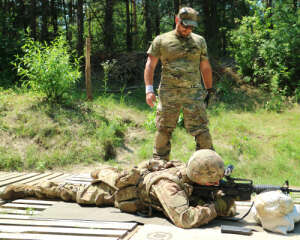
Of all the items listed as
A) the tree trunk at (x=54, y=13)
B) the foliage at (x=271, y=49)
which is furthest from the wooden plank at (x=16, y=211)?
the tree trunk at (x=54, y=13)

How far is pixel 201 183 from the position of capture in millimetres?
2811

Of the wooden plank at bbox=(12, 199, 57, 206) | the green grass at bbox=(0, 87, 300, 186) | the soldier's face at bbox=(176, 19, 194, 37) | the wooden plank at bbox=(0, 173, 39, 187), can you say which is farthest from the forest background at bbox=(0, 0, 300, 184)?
the soldier's face at bbox=(176, 19, 194, 37)

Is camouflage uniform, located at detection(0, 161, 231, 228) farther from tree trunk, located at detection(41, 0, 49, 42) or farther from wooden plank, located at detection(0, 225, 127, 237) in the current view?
tree trunk, located at detection(41, 0, 49, 42)

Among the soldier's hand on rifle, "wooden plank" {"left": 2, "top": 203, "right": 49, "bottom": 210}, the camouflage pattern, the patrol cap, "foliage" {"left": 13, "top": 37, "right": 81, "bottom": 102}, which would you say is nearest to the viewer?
the soldier's hand on rifle

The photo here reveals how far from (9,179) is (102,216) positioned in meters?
2.56

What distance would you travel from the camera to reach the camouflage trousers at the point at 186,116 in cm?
423

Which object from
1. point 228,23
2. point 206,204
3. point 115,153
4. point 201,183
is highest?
point 228,23

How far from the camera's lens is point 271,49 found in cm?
950

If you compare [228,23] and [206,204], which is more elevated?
[228,23]

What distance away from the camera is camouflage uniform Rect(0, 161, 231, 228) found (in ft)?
8.84

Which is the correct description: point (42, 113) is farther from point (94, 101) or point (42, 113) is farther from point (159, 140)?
point (159, 140)

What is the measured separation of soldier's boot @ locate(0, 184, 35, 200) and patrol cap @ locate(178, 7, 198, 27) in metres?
2.75

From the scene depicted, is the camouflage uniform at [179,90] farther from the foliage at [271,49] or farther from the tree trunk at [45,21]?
the tree trunk at [45,21]

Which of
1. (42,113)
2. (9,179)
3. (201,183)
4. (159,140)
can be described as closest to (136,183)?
(201,183)
